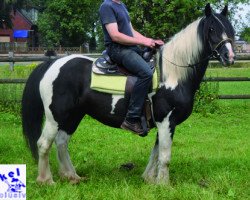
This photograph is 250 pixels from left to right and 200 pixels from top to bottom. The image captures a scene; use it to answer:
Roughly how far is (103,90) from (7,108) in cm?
588

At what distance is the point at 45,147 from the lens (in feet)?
17.3

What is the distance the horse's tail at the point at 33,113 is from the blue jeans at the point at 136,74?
3.58 feet

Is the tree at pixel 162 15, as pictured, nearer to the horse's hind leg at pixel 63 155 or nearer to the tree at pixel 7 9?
the horse's hind leg at pixel 63 155

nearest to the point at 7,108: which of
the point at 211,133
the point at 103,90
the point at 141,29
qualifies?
the point at 141,29

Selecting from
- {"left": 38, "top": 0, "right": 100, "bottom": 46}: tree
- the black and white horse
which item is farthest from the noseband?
{"left": 38, "top": 0, "right": 100, "bottom": 46}: tree

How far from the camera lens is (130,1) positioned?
11227mm

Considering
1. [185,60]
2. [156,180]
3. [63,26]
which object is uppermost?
[185,60]

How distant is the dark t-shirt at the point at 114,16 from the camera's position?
5.00 m

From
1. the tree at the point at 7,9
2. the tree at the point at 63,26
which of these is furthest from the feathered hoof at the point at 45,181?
the tree at the point at 63,26

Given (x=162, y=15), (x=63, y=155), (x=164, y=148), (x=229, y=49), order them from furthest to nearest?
1. (x=162, y=15)
2. (x=63, y=155)
3. (x=164, y=148)
4. (x=229, y=49)

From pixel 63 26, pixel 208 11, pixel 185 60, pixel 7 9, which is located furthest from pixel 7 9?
pixel 208 11

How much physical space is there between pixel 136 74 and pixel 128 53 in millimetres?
268

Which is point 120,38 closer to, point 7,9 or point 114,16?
point 114,16

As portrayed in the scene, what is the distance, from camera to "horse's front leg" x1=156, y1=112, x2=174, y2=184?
5090mm
